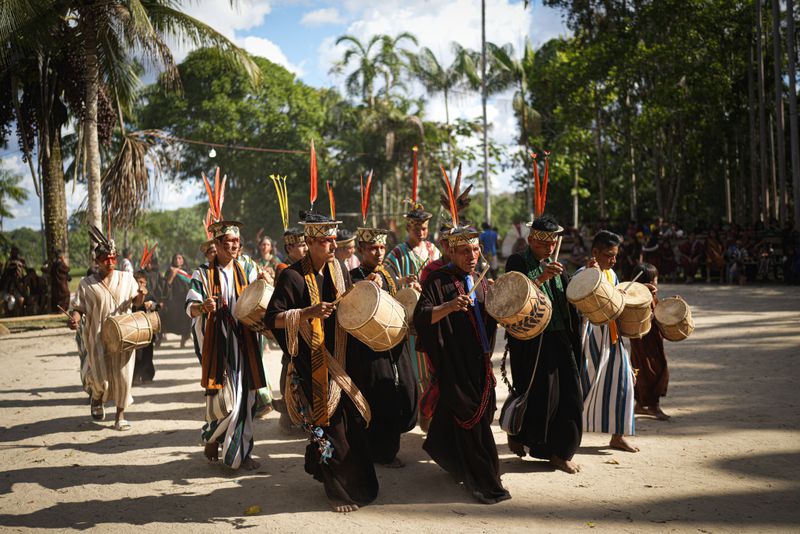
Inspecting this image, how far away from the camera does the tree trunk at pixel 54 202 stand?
62.0 feet

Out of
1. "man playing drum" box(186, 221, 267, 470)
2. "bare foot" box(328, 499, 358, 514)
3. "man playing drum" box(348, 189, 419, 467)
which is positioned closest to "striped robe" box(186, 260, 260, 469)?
"man playing drum" box(186, 221, 267, 470)

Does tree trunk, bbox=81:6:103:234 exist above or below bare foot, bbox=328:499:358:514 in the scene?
above

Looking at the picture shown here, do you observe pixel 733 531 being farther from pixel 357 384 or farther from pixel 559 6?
pixel 559 6

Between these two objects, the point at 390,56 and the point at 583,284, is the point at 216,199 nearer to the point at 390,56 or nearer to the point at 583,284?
the point at 583,284

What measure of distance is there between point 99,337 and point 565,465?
193 inches

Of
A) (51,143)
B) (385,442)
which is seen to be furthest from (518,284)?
(51,143)

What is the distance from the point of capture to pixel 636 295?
5.98m

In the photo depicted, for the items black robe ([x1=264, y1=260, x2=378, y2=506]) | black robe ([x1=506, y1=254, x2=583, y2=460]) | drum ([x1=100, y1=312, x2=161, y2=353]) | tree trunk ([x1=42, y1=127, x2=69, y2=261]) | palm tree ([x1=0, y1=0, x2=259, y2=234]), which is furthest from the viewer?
tree trunk ([x1=42, y1=127, x2=69, y2=261])

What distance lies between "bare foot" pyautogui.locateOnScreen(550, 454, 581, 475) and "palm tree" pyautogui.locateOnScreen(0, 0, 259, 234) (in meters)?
11.1

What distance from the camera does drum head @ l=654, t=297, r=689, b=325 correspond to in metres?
6.40

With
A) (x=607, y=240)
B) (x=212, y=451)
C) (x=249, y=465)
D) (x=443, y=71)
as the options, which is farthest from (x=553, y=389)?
(x=443, y=71)

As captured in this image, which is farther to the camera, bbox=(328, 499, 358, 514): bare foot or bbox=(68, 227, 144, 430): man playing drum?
bbox=(68, 227, 144, 430): man playing drum

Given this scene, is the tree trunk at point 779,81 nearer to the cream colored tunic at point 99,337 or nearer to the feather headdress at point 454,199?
the feather headdress at point 454,199

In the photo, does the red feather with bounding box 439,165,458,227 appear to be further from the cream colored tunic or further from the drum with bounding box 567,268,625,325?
the cream colored tunic
